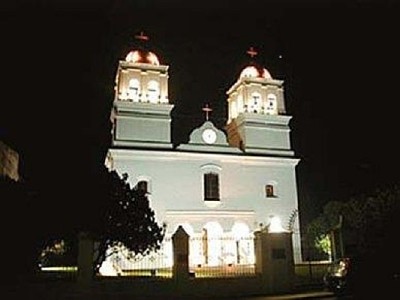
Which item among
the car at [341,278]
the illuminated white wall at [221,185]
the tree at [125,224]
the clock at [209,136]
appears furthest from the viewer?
the clock at [209,136]

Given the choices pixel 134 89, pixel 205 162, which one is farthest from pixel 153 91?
A: pixel 205 162

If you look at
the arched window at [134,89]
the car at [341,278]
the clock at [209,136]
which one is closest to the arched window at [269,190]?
the clock at [209,136]

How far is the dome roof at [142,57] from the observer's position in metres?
35.9

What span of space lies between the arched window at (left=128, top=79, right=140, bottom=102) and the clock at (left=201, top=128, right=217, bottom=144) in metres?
5.49

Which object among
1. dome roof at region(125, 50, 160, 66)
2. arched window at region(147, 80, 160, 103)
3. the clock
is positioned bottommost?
the clock

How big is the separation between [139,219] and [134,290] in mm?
5609

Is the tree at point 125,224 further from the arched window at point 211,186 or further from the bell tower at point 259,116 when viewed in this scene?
the bell tower at point 259,116

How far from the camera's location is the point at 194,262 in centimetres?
3020

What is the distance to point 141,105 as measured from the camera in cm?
3447

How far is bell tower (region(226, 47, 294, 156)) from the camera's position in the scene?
123 feet

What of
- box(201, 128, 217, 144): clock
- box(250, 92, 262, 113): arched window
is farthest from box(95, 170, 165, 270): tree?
box(250, 92, 262, 113): arched window

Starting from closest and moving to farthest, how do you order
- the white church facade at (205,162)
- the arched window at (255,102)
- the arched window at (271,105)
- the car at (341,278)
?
1. the car at (341,278)
2. the white church facade at (205,162)
3. the arched window at (255,102)
4. the arched window at (271,105)

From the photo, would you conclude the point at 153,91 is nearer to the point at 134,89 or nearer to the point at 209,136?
the point at 134,89

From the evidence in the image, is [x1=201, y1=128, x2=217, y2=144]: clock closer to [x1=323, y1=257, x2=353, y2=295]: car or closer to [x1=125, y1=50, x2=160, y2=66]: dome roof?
[x1=125, y1=50, x2=160, y2=66]: dome roof
